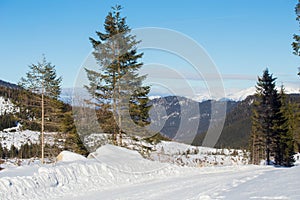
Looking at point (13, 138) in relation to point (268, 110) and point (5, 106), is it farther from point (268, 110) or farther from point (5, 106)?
point (268, 110)

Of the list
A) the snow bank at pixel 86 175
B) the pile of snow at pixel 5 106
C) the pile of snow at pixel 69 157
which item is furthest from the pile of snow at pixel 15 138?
the snow bank at pixel 86 175

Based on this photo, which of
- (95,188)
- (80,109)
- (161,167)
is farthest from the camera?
(80,109)

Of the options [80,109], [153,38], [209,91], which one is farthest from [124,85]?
[209,91]

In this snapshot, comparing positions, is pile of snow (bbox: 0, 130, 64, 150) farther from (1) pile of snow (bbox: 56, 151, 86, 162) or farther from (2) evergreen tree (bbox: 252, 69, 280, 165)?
(1) pile of snow (bbox: 56, 151, 86, 162)

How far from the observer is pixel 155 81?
1941 cm

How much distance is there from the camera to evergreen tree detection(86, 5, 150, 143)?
68.3 ft

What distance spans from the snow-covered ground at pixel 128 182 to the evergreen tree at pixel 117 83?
11.5ft

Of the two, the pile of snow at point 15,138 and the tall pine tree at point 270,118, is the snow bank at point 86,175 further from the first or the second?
the pile of snow at point 15,138

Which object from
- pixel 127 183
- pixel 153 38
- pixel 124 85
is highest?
pixel 153 38

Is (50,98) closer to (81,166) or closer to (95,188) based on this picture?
(81,166)

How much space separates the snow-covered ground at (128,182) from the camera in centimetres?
880

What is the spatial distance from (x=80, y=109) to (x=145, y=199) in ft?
44.5

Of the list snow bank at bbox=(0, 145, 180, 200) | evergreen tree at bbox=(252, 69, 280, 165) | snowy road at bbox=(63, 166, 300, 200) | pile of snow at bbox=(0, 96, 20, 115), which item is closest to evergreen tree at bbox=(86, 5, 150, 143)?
snow bank at bbox=(0, 145, 180, 200)

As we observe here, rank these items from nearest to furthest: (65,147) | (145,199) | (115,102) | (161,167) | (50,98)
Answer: (145,199)
(161,167)
(115,102)
(50,98)
(65,147)
